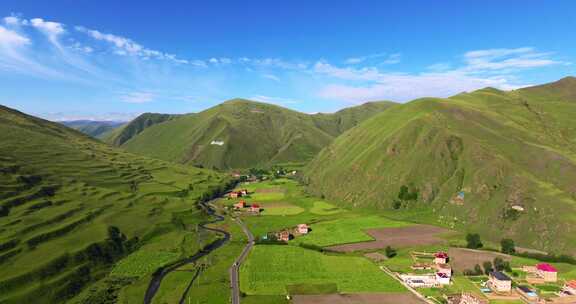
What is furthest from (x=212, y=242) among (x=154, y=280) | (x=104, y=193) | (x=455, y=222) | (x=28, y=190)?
(x=455, y=222)

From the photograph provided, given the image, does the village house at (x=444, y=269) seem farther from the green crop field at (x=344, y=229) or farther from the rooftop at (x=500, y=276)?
the green crop field at (x=344, y=229)

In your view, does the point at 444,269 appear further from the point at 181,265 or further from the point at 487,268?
the point at 181,265

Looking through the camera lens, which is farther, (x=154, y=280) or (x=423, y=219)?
(x=423, y=219)

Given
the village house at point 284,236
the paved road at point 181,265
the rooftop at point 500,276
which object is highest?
the rooftop at point 500,276

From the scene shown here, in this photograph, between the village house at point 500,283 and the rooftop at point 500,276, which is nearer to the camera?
the village house at point 500,283

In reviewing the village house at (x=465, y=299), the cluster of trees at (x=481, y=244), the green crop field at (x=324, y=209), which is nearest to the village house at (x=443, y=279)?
the village house at (x=465, y=299)

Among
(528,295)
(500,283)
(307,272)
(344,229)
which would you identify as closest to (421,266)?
(500,283)

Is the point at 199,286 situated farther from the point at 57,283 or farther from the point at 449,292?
the point at 449,292
